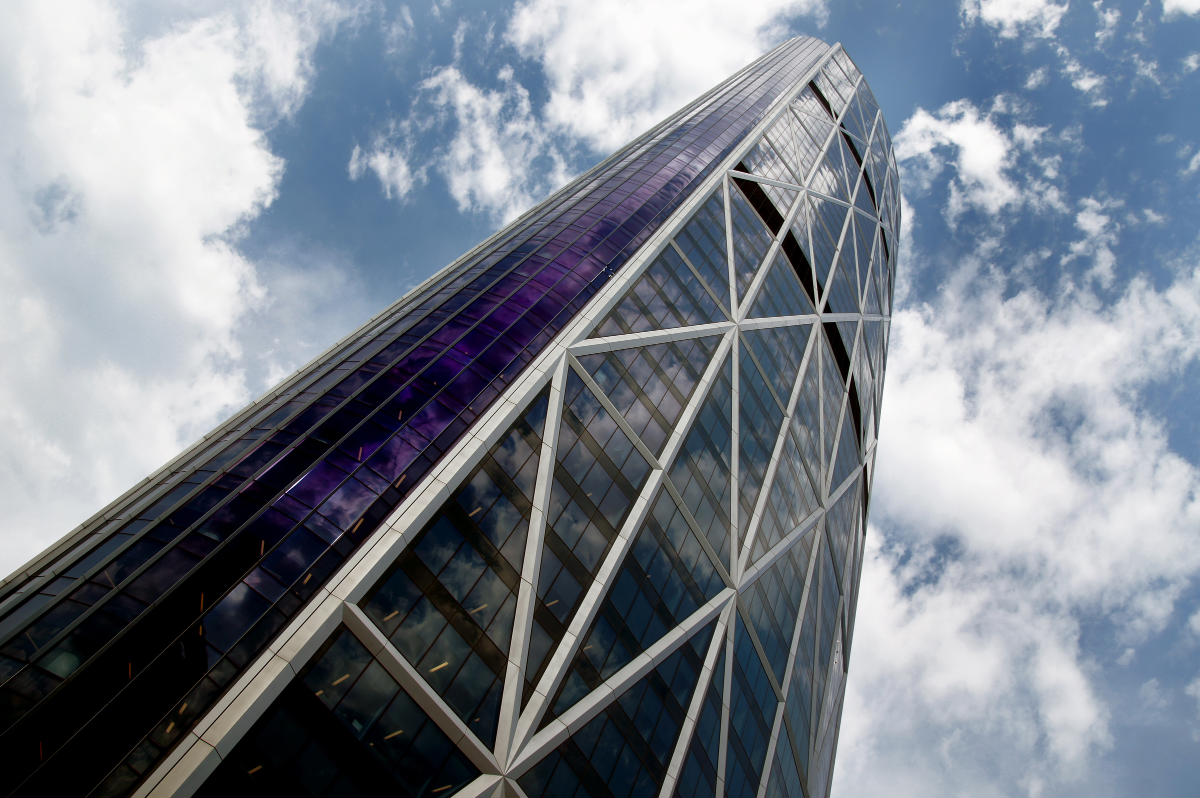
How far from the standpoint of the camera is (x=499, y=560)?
23.4m

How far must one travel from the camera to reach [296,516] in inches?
805

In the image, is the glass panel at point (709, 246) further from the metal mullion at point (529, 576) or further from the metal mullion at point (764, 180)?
the metal mullion at point (529, 576)

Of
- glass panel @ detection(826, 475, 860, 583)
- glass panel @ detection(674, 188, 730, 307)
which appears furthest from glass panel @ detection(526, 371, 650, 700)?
glass panel @ detection(826, 475, 860, 583)

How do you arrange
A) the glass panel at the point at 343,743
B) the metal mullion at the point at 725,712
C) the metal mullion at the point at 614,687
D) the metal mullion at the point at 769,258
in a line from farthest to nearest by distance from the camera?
the metal mullion at the point at 769,258
the metal mullion at the point at 725,712
the metal mullion at the point at 614,687
the glass panel at the point at 343,743

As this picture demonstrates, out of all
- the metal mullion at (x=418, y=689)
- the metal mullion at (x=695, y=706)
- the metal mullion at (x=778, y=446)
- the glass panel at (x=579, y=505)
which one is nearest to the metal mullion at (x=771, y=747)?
the metal mullion at (x=695, y=706)

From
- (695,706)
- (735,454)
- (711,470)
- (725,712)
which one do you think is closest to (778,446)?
(735,454)

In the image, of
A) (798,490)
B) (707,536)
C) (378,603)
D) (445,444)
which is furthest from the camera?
(798,490)

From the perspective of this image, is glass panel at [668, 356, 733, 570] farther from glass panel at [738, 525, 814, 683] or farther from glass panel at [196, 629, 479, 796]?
glass panel at [196, 629, 479, 796]

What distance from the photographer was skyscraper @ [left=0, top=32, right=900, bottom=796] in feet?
54.0

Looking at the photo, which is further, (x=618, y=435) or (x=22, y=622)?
(x=618, y=435)

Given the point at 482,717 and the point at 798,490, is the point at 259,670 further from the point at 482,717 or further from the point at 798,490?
the point at 798,490

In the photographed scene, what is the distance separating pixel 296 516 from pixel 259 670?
15.7ft

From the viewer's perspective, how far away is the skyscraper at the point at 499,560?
54.0 ft

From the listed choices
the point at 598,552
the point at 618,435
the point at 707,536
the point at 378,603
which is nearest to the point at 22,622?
the point at 378,603
